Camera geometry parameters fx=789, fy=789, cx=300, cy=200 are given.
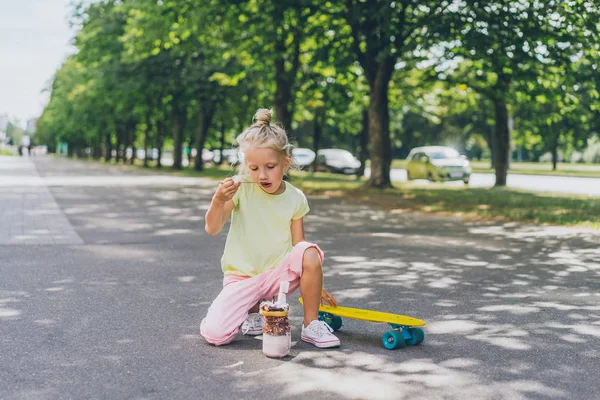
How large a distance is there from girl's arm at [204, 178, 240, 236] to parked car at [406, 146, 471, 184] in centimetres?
2820

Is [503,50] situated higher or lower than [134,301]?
higher

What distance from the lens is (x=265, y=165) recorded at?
485 cm

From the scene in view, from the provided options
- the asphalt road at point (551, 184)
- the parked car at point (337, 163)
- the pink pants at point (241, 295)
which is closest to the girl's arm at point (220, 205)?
the pink pants at point (241, 295)

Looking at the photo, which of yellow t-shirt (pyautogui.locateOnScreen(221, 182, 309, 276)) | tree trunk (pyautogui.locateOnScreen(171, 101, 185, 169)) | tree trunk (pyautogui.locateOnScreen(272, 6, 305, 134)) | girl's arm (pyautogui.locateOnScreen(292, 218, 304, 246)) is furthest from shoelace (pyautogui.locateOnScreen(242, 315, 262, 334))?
tree trunk (pyautogui.locateOnScreen(171, 101, 185, 169))

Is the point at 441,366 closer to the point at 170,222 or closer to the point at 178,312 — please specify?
the point at 178,312

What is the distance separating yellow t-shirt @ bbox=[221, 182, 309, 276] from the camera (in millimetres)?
5055

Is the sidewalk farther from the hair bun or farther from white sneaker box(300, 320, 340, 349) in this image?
white sneaker box(300, 320, 340, 349)

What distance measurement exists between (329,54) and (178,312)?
57.3 feet

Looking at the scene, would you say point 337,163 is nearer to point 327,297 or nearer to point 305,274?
point 327,297

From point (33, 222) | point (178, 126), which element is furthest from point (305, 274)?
point (178, 126)

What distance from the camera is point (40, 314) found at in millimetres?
5688

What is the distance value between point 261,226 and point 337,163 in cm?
4324

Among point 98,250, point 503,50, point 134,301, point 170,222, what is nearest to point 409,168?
point 503,50

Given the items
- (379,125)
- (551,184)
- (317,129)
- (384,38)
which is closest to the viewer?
(384,38)
